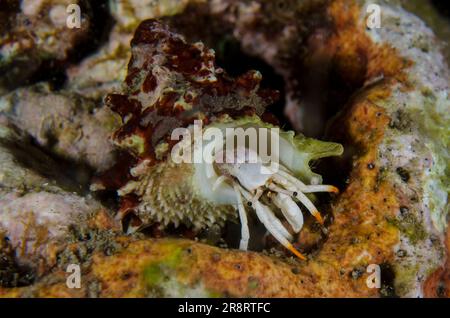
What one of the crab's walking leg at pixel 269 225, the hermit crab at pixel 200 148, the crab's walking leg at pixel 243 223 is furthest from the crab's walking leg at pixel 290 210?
the crab's walking leg at pixel 243 223

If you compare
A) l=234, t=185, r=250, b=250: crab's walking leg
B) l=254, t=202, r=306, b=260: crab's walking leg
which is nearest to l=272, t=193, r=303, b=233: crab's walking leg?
l=254, t=202, r=306, b=260: crab's walking leg

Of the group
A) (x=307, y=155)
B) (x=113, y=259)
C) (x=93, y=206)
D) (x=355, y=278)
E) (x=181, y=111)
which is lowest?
(x=355, y=278)

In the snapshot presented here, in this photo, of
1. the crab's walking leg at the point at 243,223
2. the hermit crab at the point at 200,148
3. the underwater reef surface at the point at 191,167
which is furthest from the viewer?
the crab's walking leg at the point at 243,223

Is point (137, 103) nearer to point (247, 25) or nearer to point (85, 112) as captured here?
point (85, 112)

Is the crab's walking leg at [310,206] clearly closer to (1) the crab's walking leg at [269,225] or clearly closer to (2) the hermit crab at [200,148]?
(2) the hermit crab at [200,148]

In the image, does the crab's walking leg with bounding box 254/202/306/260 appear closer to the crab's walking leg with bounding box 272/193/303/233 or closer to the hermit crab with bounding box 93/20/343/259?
the hermit crab with bounding box 93/20/343/259

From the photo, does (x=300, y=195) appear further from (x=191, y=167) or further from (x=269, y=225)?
(x=191, y=167)

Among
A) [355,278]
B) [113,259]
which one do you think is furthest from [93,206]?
[355,278]
